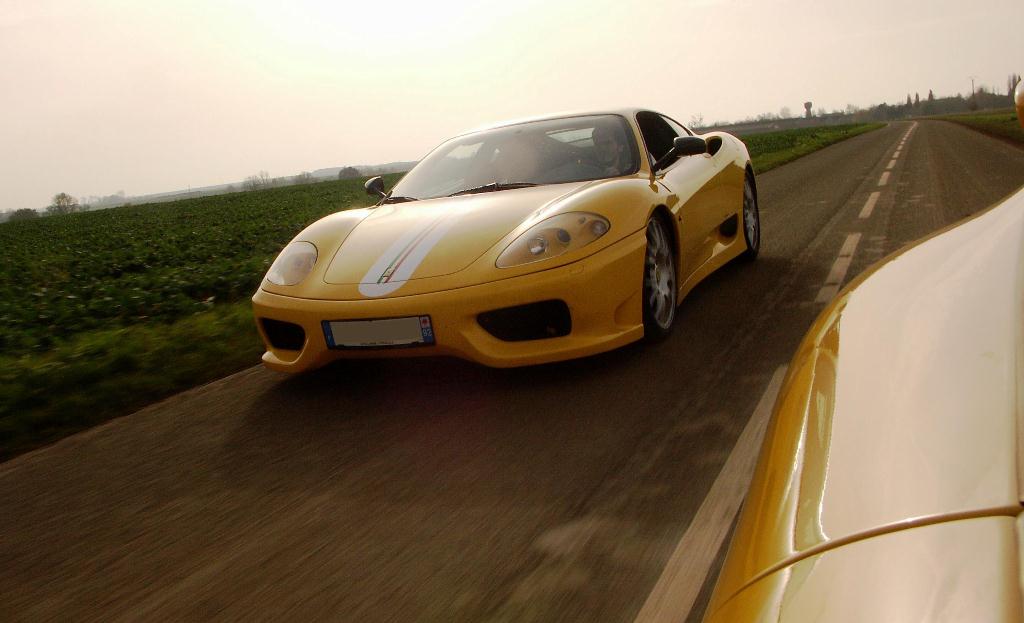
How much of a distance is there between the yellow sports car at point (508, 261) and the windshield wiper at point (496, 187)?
0.01m

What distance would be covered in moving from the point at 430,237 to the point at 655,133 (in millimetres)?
2202

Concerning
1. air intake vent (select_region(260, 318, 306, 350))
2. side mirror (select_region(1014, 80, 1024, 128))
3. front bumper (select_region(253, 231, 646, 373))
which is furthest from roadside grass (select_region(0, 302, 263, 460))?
side mirror (select_region(1014, 80, 1024, 128))

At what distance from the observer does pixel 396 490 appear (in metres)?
2.84

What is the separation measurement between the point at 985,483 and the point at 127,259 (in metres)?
14.2

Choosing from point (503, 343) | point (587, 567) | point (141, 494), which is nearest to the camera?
point (587, 567)

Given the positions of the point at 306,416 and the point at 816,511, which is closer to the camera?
the point at 816,511

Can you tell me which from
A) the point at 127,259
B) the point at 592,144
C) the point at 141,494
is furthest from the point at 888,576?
the point at 127,259

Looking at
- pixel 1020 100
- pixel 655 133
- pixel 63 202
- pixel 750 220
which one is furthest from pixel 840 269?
pixel 63 202

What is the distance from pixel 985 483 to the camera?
0.94m

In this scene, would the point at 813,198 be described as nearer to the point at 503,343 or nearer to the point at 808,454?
the point at 503,343

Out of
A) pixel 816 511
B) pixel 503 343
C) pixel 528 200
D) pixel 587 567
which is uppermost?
pixel 528 200

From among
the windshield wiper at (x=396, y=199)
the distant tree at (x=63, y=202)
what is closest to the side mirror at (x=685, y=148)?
the windshield wiper at (x=396, y=199)

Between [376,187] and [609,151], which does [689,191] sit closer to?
[609,151]

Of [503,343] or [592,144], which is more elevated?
[592,144]
